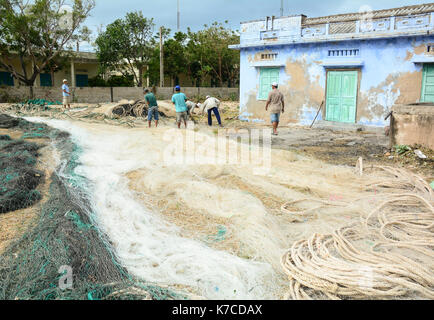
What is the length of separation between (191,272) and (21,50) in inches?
885

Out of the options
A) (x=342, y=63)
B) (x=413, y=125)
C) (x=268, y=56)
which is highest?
(x=268, y=56)

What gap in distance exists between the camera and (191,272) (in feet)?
10.3

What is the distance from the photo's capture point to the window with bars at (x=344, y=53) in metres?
12.8

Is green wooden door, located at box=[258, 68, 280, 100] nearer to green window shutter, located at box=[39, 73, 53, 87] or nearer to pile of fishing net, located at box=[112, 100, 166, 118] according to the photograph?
pile of fishing net, located at box=[112, 100, 166, 118]

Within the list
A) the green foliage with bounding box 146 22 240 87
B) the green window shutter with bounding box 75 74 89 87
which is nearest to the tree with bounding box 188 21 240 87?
the green foliage with bounding box 146 22 240 87

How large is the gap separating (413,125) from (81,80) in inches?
1085

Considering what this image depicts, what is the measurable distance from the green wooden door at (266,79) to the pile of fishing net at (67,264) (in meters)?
12.3

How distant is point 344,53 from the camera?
42.8 feet

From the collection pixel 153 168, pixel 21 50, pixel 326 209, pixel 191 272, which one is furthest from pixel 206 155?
pixel 21 50

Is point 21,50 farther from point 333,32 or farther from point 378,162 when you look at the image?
point 378,162

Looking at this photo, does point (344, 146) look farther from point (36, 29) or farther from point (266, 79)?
point (36, 29)

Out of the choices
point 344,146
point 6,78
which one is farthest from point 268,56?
point 6,78

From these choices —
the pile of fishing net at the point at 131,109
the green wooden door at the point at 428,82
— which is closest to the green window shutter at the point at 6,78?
the pile of fishing net at the point at 131,109

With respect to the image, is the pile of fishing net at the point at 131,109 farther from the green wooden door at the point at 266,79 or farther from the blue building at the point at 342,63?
the green wooden door at the point at 266,79
